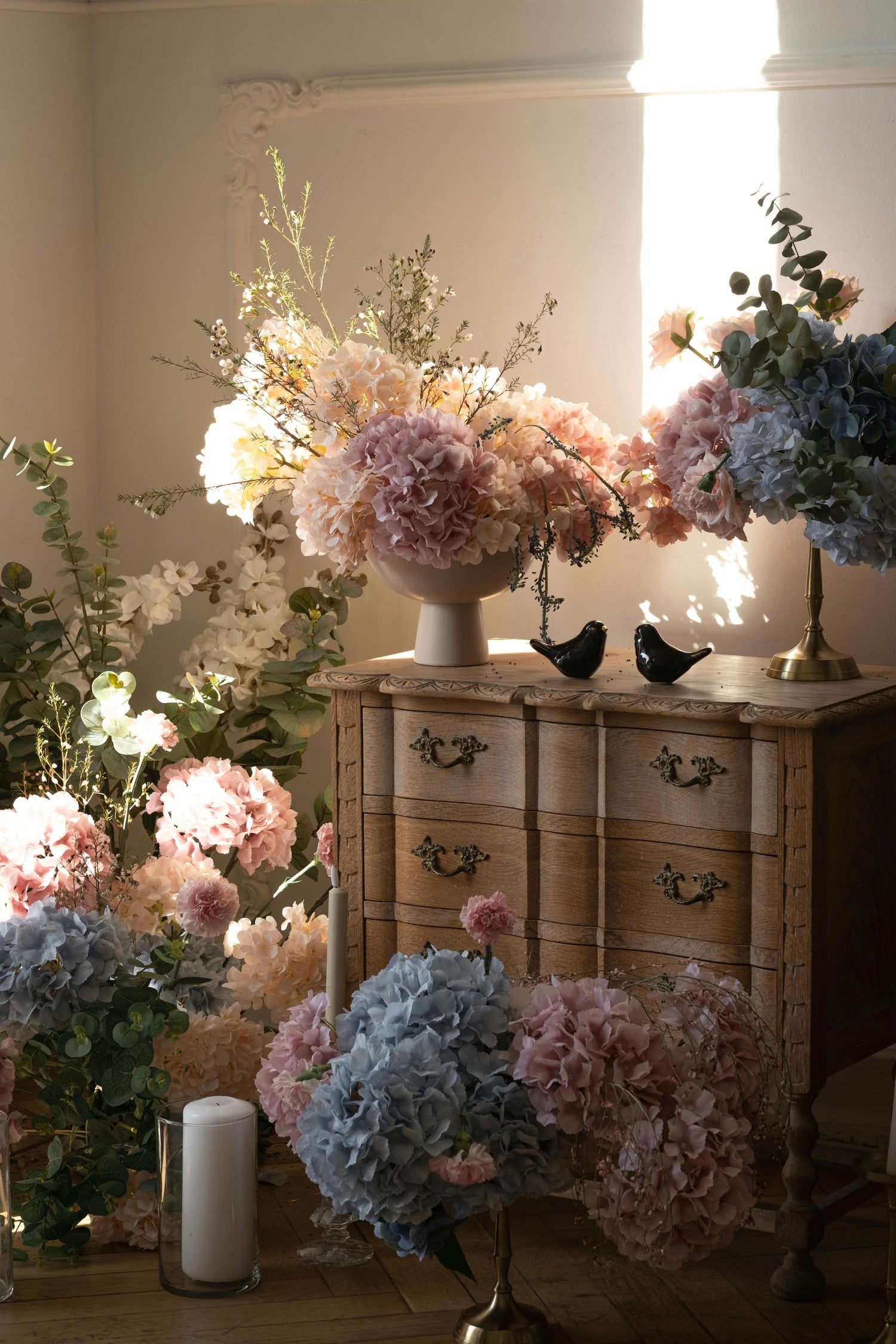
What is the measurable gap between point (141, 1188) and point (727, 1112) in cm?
98

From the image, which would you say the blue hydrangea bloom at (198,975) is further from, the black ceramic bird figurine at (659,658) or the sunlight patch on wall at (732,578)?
the sunlight patch on wall at (732,578)

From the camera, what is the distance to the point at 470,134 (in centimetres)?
290

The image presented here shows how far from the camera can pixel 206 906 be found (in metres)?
2.26

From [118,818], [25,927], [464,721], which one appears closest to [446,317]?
[464,721]

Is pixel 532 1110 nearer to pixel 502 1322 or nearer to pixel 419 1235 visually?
pixel 419 1235

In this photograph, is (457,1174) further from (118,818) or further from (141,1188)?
(118,818)

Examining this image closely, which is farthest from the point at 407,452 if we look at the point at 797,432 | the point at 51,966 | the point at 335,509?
the point at 51,966

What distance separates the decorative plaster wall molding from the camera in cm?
263

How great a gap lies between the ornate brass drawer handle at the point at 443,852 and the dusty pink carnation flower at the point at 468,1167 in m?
0.75

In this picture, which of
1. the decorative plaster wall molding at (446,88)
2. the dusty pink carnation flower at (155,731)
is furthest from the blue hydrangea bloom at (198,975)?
the decorative plaster wall molding at (446,88)

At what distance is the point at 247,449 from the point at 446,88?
0.88 m

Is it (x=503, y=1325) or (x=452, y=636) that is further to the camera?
(x=452, y=636)

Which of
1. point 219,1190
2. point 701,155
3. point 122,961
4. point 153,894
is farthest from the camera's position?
point 701,155

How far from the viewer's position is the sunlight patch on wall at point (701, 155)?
2.68 m
